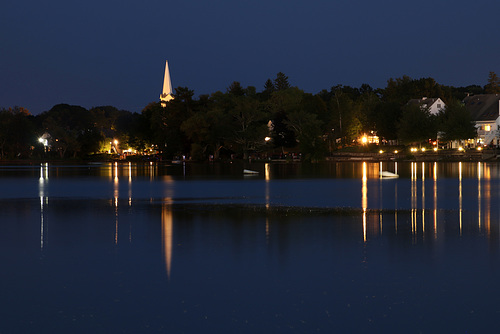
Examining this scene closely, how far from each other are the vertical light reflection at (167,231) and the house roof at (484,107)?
114 m

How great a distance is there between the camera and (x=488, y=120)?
128500 mm

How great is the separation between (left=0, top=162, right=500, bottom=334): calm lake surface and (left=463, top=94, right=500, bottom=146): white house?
4310 inches

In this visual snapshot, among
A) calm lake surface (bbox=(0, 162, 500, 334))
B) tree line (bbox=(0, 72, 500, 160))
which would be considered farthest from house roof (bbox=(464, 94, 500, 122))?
calm lake surface (bbox=(0, 162, 500, 334))

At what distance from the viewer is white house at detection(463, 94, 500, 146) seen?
125925mm

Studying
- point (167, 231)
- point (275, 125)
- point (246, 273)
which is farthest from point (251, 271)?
point (275, 125)

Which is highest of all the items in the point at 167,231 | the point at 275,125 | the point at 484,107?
the point at 484,107

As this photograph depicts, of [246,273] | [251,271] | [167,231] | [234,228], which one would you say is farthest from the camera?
[234,228]

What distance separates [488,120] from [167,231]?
122187mm

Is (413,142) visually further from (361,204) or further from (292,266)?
(292,266)

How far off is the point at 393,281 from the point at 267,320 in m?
3.43

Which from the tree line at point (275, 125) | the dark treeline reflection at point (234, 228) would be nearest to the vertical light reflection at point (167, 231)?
the dark treeline reflection at point (234, 228)

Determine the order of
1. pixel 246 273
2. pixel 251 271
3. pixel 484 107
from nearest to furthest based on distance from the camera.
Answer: pixel 246 273 → pixel 251 271 → pixel 484 107

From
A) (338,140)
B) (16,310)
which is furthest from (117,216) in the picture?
(338,140)

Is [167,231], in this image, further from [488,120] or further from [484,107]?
[484,107]
